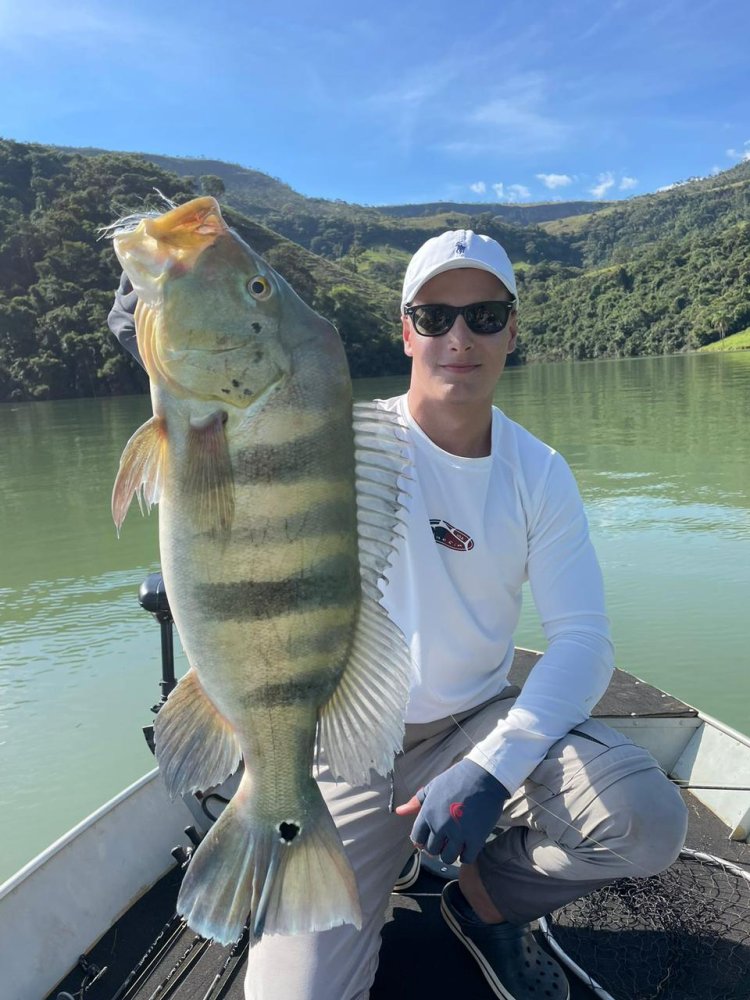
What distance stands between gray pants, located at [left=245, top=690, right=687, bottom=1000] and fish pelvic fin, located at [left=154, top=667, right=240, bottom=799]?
0.45 m

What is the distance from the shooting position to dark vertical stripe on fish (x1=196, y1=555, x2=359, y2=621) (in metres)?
1.61

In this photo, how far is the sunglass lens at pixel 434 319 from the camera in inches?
108

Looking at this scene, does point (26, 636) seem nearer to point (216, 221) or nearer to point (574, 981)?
point (574, 981)

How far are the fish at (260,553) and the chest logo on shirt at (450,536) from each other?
911 millimetres

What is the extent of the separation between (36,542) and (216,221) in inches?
495

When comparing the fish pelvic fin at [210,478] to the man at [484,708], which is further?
the man at [484,708]

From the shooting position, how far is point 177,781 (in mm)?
1759

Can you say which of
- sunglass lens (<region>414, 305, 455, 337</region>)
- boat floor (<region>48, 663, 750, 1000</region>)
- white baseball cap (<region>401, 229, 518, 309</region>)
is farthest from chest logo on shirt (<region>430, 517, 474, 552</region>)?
boat floor (<region>48, 663, 750, 1000</region>)

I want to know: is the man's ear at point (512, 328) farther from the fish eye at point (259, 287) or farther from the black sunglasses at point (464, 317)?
the fish eye at point (259, 287)

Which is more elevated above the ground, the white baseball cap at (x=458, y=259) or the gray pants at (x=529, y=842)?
the white baseball cap at (x=458, y=259)

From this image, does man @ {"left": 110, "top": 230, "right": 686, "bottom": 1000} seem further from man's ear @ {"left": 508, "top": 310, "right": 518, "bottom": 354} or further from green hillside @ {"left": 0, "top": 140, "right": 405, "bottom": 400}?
green hillside @ {"left": 0, "top": 140, "right": 405, "bottom": 400}

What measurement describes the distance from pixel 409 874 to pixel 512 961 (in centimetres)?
73

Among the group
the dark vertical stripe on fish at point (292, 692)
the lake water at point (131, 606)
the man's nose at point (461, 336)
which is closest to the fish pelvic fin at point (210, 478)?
the dark vertical stripe on fish at point (292, 692)

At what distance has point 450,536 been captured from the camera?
2711 millimetres
